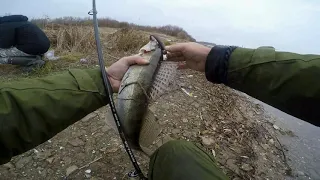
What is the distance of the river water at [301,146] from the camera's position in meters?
3.48

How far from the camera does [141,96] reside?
192 centimetres

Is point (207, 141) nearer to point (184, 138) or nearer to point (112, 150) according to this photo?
A: point (184, 138)

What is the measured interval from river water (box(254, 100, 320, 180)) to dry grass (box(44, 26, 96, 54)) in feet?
15.2

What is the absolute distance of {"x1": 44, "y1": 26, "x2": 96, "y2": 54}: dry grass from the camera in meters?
7.37

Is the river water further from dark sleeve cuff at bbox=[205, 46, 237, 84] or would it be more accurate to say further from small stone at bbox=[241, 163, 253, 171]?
dark sleeve cuff at bbox=[205, 46, 237, 84]

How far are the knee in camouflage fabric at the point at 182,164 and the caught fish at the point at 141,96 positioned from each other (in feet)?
0.49

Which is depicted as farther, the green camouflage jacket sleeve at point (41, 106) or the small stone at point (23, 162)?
the small stone at point (23, 162)

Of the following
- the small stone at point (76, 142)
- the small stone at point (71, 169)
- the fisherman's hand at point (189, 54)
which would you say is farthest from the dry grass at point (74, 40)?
the fisherman's hand at point (189, 54)

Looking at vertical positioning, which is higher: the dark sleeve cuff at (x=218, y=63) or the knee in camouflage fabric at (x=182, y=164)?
the dark sleeve cuff at (x=218, y=63)

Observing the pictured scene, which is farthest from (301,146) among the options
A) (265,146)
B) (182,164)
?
(182,164)

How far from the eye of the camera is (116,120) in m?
1.80

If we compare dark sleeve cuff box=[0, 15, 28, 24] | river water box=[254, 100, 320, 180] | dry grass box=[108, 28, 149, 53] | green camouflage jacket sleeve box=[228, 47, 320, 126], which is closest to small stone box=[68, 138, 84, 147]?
green camouflage jacket sleeve box=[228, 47, 320, 126]

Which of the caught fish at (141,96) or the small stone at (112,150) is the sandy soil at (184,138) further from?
the caught fish at (141,96)

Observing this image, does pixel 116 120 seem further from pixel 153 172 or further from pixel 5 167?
pixel 5 167
